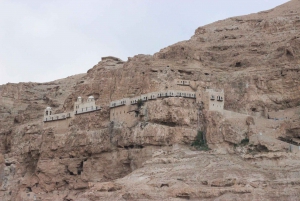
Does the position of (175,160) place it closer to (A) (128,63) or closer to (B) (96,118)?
(B) (96,118)

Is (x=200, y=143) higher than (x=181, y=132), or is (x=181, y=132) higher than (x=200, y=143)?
(x=181, y=132)

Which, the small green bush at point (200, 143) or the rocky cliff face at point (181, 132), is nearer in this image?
the rocky cliff face at point (181, 132)

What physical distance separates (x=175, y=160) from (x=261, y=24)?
33.5m

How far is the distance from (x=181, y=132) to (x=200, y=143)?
242cm

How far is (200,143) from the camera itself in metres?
58.0

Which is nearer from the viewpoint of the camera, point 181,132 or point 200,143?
point 200,143

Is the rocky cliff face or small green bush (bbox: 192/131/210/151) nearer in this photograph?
the rocky cliff face

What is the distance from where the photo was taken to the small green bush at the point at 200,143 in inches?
2240

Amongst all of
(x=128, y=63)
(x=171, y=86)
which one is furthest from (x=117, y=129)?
(x=128, y=63)

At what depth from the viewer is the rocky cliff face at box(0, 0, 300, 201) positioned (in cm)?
4925

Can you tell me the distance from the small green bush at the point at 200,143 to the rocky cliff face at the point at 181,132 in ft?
2.14

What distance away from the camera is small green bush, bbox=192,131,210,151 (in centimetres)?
5691

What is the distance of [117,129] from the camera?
2479 inches

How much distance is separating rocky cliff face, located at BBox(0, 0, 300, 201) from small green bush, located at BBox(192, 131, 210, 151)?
0.65 m
